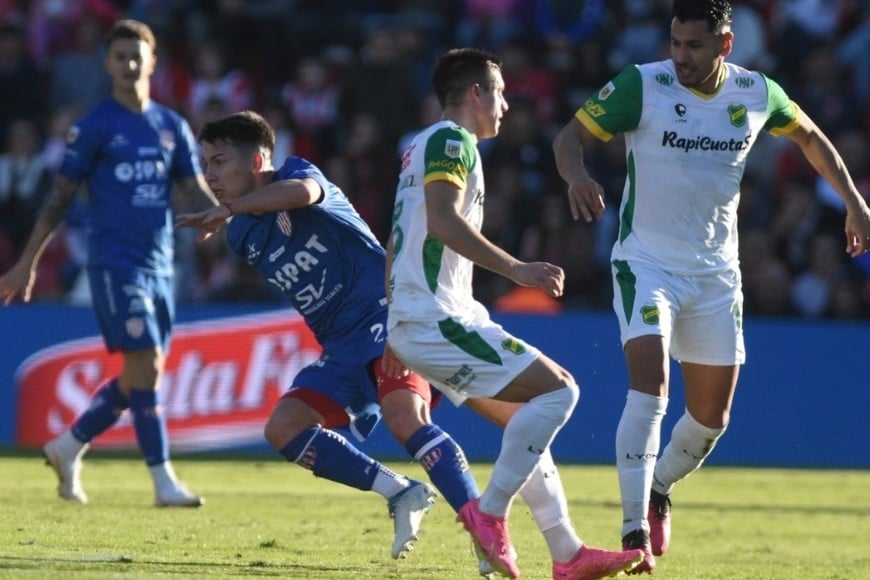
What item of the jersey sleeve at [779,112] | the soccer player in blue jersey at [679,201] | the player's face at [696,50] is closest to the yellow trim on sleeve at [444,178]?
the soccer player in blue jersey at [679,201]

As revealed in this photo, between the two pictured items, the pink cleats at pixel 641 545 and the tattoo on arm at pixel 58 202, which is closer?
the pink cleats at pixel 641 545

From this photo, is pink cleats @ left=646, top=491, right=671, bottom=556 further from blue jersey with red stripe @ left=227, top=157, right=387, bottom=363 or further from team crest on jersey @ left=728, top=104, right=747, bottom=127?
team crest on jersey @ left=728, top=104, right=747, bottom=127

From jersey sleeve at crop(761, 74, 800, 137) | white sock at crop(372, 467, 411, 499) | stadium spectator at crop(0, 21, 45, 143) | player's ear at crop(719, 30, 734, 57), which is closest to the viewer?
white sock at crop(372, 467, 411, 499)

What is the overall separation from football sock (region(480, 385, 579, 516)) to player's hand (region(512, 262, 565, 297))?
0.52 metres

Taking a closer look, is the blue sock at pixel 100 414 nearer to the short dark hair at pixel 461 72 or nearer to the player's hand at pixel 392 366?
the player's hand at pixel 392 366

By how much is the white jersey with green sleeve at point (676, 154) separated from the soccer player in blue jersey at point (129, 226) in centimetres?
369

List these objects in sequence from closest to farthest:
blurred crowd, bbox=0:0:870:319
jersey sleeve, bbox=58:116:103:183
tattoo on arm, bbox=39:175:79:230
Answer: tattoo on arm, bbox=39:175:79:230, jersey sleeve, bbox=58:116:103:183, blurred crowd, bbox=0:0:870:319

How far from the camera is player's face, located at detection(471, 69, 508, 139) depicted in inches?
268

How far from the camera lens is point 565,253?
15.8 metres

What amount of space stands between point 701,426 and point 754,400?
6755 millimetres

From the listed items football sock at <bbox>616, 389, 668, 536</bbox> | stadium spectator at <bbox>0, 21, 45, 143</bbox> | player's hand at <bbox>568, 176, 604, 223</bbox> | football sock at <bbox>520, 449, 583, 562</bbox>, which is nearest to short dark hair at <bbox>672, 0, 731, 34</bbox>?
player's hand at <bbox>568, 176, 604, 223</bbox>

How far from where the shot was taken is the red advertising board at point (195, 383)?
1427 cm

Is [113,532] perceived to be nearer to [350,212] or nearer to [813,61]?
[350,212]

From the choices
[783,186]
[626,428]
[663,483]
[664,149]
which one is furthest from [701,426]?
[783,186]
